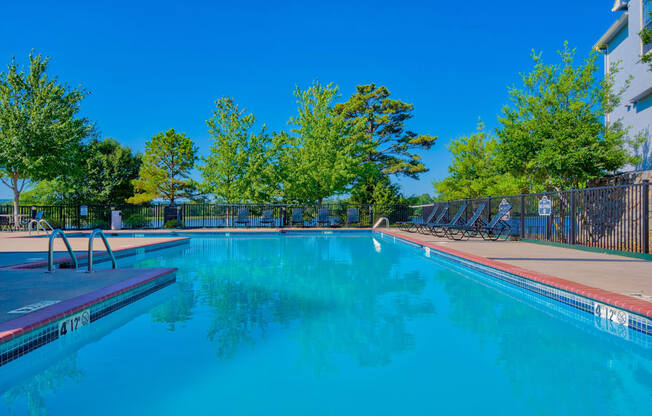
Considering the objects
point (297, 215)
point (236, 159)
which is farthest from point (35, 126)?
point (297, 215)

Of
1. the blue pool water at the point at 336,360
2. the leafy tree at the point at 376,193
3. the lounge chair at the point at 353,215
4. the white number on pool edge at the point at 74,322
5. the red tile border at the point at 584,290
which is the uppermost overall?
the leafy tree at the point at 376,193

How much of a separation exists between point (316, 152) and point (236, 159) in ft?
14.8

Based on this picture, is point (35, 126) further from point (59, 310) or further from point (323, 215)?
point (59, 310)

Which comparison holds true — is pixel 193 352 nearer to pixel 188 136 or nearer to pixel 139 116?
pixel 188 136

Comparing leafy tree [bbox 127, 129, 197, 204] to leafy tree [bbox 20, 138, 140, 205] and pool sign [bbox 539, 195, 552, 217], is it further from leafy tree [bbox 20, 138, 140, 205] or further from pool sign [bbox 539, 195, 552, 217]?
pool sign [bbox 539, 195, 552, 217]

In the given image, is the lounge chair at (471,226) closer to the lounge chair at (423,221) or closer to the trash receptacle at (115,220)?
the lounge chair at (423,221)

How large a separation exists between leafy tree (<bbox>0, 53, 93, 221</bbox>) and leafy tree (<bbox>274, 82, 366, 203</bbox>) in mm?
10816

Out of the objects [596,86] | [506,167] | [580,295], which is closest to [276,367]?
[580,295]

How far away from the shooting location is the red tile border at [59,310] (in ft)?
10.5

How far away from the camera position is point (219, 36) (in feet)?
86.8

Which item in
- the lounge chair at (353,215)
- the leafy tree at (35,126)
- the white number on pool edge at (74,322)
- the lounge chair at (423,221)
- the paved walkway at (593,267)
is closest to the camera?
the white number on pool edge at (74,322)

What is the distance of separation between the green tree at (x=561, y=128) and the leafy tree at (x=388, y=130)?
44.4 ft

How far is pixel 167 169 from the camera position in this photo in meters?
32.1

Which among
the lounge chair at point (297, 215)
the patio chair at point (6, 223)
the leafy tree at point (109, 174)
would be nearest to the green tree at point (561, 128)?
the lounge chair at point (297, 215)
